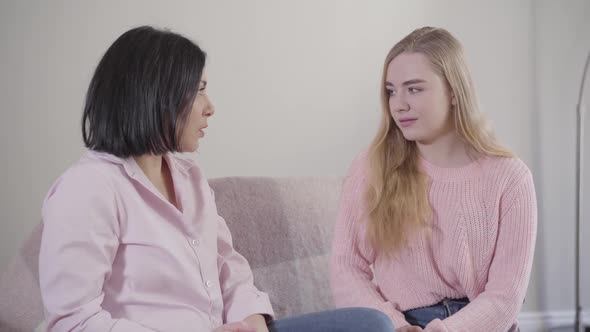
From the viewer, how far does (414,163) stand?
4.63 ft

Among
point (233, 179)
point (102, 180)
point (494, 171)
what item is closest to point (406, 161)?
point (494, 171)

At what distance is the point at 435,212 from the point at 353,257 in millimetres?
205

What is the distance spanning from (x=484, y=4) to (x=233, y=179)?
1163 millimetres

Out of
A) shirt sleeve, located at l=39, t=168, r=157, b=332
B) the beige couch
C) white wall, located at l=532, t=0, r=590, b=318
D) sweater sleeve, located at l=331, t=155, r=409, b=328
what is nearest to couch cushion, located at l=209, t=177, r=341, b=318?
the beige couch

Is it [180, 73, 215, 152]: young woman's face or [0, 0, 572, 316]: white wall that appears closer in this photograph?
[180, 73, 215, 152]: young woman's face

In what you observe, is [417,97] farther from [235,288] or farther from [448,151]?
[235,288]

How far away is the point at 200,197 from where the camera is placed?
1.19 metres

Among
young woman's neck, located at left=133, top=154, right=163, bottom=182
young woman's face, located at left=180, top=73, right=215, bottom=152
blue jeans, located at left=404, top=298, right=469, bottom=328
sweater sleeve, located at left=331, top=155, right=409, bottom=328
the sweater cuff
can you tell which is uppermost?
young woman's face, located at left=180, top=73, right=215, bottom=152

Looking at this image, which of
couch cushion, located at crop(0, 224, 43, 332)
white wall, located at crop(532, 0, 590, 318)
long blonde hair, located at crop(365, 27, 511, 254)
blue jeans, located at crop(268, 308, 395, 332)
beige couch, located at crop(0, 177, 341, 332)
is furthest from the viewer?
white wall, located at crop(532, 0, 590, 318)

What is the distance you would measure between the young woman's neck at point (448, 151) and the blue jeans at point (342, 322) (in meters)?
0.46

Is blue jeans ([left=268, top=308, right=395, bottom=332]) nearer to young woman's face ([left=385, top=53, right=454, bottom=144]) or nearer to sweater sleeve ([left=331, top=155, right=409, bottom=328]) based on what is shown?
sweater sleeve ([left=331, top=155, right=409, bottom=328])

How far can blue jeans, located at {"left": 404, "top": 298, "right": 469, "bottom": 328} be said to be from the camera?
1.29 m

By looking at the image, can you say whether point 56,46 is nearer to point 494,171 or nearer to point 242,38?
point 242,38

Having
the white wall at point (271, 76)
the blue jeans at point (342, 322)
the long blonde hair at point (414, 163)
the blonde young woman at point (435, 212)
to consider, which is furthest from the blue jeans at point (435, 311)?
the white wall at point (271, 76)
